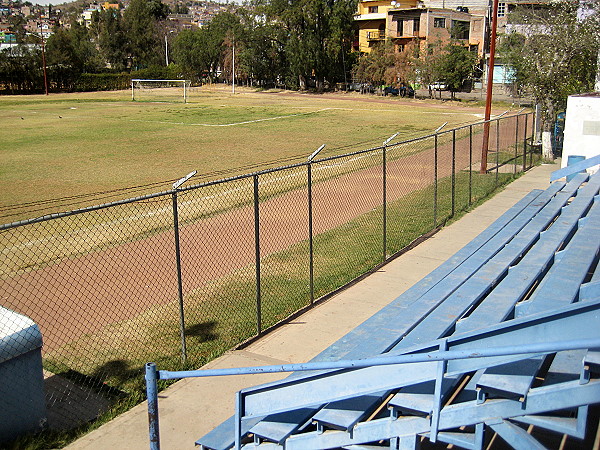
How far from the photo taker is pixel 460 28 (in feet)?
261

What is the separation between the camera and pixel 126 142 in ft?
102

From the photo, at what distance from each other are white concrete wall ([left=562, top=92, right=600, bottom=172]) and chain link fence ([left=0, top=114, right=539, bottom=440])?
90.7 inches

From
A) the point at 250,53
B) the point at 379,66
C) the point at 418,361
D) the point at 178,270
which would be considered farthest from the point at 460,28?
the point at 418,361

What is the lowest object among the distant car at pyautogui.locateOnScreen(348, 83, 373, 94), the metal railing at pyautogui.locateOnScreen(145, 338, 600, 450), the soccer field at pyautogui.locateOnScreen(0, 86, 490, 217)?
the soccer field at pyautogui.locateOnScreen(0, 86, 490, 217)

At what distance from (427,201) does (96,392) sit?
36.2ft

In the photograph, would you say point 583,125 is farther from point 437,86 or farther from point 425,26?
point 425,26

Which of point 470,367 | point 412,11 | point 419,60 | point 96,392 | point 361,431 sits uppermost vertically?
point 412,11

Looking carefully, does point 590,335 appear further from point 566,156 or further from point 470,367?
point 566,156

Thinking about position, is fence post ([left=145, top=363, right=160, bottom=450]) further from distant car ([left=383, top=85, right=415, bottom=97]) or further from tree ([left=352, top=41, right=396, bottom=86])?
tree ([left=352, top=41, right=396, bottom=86])

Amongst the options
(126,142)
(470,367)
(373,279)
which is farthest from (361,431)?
(126,142)

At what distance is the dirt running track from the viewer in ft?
29.5

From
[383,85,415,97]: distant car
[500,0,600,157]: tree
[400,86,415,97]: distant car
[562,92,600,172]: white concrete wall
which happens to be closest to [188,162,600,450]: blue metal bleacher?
[562,92,600,172]: white concrete wall

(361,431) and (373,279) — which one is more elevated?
(361,431)

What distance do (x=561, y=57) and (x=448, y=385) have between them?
70.4 ft
